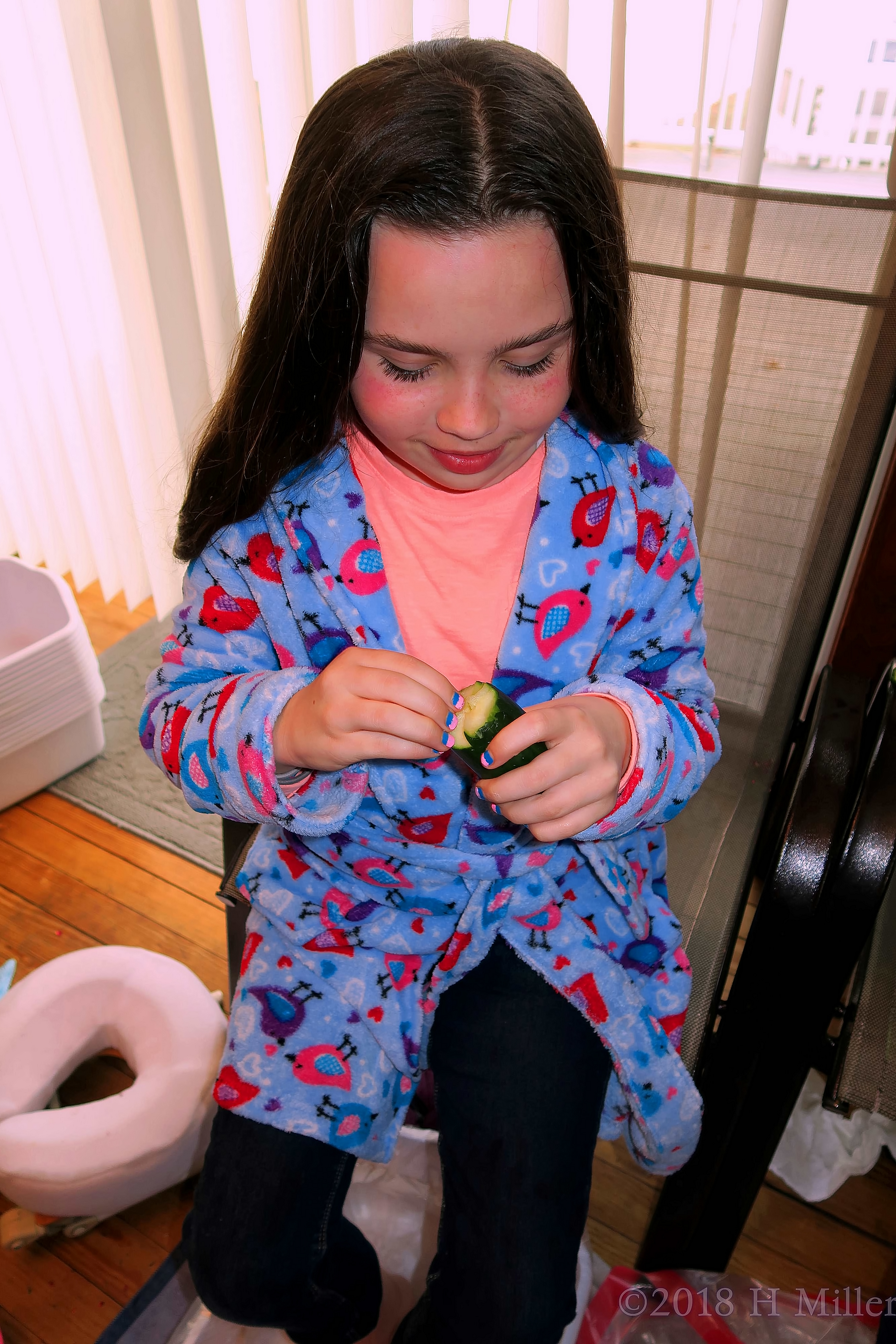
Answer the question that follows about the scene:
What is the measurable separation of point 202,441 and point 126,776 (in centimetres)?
105

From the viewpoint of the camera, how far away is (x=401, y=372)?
0.64 m

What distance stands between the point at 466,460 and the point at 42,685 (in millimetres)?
1079

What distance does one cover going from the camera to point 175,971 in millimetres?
1196

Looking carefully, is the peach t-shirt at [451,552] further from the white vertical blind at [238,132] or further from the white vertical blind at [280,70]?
the white vertical blind at [280,70]

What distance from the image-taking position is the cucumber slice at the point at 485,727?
64 cm

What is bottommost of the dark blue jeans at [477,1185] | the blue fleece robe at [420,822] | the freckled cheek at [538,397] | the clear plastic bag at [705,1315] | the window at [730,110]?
the clear plastic bag at [705,1315]

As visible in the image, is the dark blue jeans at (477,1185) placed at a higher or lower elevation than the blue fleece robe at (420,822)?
lower

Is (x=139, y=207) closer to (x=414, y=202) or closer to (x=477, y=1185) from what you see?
(x=414, y=202)

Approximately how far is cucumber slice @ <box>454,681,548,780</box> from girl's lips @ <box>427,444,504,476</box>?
0.52 feet

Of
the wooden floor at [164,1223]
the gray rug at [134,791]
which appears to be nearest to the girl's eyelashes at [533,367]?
the wooden floor at [164,1223]

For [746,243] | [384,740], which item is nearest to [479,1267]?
[384,740]

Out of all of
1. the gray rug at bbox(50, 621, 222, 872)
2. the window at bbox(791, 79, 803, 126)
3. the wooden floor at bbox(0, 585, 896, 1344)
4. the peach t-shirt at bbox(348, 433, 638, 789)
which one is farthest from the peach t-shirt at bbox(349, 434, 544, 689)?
the gray rug at bbox(50, 621, 222, 872)

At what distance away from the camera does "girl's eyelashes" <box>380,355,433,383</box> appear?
0.63 m

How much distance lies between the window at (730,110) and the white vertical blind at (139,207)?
0.53ft
